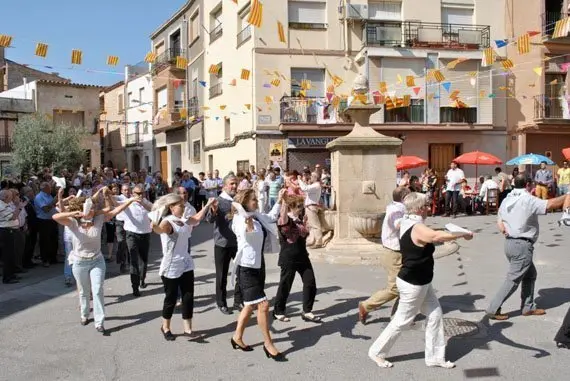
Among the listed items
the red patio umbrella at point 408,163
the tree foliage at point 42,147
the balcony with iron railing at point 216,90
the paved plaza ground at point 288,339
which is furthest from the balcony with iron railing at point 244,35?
the paved plaza ground at point 288,339

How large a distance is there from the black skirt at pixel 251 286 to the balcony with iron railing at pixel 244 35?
1928cm

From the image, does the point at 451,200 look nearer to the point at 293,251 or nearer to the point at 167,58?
the point at 293,251

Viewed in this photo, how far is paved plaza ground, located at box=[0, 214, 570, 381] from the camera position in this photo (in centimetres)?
476

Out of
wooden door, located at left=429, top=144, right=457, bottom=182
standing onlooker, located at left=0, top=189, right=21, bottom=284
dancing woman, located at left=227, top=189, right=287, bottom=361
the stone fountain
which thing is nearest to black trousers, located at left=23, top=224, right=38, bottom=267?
standing onlooker, located at left=0, top=189, right=21, bottom=284

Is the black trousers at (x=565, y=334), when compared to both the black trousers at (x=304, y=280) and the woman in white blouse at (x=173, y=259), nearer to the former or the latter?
the black trousers at (x=304, y=280)

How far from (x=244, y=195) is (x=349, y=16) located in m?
19.3

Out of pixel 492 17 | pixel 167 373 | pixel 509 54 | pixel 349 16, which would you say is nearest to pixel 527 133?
pixel 509 54

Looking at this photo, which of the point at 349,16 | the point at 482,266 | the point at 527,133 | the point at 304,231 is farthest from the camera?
the point at 527,133

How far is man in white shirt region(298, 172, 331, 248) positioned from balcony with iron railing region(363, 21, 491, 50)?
1440cm

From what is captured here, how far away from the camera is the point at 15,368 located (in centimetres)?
499

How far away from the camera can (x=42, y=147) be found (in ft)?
90.6

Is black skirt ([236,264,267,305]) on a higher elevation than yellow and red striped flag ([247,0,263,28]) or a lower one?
lower

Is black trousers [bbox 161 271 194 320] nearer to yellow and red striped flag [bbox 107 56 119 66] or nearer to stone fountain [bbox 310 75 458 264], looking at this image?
stone fountain [bbox 310 75 458 264]

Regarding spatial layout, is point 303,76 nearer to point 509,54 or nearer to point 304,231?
point 509,54
